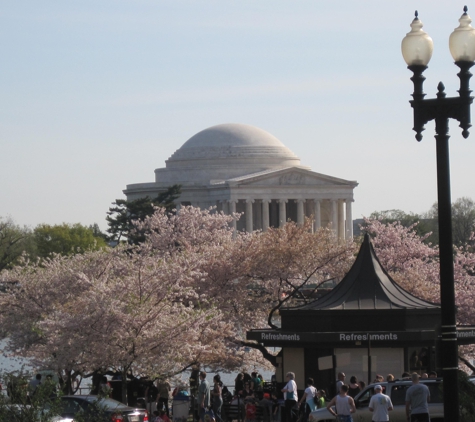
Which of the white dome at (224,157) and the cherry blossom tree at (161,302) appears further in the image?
the white dome at (224,157)

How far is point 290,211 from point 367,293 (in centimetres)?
11584

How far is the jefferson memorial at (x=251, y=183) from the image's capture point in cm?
14225

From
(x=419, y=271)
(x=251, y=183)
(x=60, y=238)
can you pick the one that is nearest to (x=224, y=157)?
(x=251, y=183)

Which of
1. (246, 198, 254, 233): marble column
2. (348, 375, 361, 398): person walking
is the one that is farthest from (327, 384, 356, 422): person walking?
(246, 198, 254, 233): marble column

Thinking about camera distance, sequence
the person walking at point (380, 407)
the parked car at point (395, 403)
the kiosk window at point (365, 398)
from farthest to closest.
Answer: the kiosk window at point (365, 398) → the parked car at point (395, 403) → the person walking at point (380, 407)

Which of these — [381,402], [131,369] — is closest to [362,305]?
[131,369]

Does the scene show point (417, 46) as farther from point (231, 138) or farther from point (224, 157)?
point (231, 138)

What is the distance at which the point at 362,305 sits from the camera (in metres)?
32.3

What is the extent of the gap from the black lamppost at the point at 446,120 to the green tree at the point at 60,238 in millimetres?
112655

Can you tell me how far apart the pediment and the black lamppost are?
124928mm

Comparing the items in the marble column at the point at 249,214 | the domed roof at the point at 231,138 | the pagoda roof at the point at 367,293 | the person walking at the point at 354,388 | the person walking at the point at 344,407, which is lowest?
the person walking at the point at 344,407

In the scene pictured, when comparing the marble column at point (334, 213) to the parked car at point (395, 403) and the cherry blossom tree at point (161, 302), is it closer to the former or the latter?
the cherry blossom tree at point (161, 302)

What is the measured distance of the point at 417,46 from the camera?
15.6 m

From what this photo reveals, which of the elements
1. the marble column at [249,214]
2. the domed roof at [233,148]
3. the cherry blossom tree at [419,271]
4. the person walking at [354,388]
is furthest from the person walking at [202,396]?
the domed roof at [233,148]
